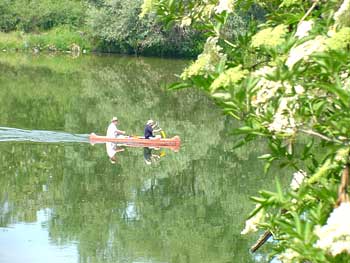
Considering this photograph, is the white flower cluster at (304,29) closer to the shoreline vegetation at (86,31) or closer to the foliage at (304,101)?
the foliage at (304,101)

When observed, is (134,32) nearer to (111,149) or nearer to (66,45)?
Result: (66,45)

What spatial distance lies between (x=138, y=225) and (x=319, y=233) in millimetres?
12739

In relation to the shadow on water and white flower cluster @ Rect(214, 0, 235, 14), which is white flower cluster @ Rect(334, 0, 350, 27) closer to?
white flower cluster @ Rect(214, 0, 235, 14)

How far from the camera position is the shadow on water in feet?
76.5

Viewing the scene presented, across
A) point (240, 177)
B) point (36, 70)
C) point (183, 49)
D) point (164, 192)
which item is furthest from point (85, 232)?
point (183, 49)

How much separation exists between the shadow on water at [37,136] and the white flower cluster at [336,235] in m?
20.5

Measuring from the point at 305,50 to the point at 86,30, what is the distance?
178ft

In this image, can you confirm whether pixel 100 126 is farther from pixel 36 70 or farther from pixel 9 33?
pixel 9 33

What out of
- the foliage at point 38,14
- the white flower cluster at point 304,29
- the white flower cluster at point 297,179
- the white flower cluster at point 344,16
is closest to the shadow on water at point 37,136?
the white flower cluster at point 297,179

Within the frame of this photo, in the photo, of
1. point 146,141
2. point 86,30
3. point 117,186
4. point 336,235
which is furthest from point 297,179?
point 86,30

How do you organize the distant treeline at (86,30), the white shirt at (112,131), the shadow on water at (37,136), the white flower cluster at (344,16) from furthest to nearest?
the distant treeline at (86,30) → the shadow on water at (37,136) → the white shirt at (112,131) → the white flower cluster at (344,16)

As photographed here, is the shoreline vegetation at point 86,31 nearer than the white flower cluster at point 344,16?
No

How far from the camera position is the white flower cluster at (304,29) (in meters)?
3.71

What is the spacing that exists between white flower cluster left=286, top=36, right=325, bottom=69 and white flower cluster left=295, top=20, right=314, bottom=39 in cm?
23
